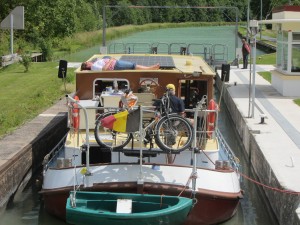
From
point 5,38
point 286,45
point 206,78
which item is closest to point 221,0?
point 5,38

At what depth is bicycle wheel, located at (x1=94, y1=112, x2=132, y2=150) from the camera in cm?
1055

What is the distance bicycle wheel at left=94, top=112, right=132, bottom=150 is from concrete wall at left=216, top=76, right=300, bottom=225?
8.80 ft

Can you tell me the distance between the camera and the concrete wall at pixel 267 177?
992 cm

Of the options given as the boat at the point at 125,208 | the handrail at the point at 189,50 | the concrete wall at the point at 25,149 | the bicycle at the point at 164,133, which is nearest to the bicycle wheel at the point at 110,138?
the bicycle at the point at 164,133

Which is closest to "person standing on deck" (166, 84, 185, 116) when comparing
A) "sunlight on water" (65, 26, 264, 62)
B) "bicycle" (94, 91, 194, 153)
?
"bicycle" (94, 91, 194, 153)

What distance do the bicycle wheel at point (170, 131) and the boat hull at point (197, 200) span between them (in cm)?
64

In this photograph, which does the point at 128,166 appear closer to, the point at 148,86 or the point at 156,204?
the point at 156,204

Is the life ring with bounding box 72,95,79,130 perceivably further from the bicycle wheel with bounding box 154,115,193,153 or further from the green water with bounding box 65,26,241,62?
the green water with bounding box 65,26,241,62

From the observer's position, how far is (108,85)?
1409 cm

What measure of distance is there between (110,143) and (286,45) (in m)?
13.3

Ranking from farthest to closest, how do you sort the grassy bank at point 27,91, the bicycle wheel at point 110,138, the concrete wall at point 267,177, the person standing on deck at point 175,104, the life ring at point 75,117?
the grassy bank at point 27,91, the life ring at point 75,117, the person standing on deck at point 175,104, the bicycle wheel at point 110,138, the concrete wall at point 267,177

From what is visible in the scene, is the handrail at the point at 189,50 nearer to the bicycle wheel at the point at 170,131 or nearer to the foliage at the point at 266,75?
the foliage at the point at 266,75

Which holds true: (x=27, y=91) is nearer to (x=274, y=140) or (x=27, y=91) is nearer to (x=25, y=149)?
(x=25, y=149)

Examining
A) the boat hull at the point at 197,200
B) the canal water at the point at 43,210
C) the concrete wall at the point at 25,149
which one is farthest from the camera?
the concrete wall at the point at 25,149
